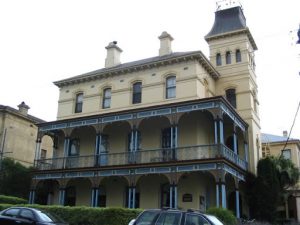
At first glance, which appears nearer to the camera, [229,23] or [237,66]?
[237,66]

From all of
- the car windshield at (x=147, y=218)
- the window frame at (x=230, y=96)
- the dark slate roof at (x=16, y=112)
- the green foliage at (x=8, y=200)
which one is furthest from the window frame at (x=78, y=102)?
the car windshield at (x=147, y=218)

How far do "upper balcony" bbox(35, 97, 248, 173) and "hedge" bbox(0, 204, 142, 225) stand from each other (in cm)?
486

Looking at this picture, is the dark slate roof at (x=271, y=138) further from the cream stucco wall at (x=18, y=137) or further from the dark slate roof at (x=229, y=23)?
the cream stucco wall at (x=18, y=137)

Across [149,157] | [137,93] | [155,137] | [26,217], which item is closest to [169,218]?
[26,217]

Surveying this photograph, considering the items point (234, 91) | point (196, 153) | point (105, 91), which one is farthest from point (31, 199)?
point (234, 91)

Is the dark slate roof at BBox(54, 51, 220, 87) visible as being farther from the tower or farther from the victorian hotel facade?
the tower

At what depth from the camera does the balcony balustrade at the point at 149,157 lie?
23281mm

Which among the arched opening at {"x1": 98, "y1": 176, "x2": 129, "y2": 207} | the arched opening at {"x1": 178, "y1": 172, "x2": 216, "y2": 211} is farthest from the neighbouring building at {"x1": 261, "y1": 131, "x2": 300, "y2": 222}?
the arched opening at {"x1": 98, "y1": 176, "x2": 129, "y2": 207}

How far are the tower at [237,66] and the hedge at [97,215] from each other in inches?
483

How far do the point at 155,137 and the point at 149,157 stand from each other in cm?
235

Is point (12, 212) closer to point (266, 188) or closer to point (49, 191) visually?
point (49, 191)

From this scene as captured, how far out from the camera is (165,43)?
103 ft

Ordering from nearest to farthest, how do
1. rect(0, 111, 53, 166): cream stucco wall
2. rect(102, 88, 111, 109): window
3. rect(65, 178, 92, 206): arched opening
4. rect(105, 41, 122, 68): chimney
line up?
rect(65, 178, 92, 206): arched opening < rect(102, 88, 111, 109): window < rect(105, 41, 122, 68): chimney < rect(0, 111, 53, 166): cream stucco wall

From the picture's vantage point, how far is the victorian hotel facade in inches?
941
